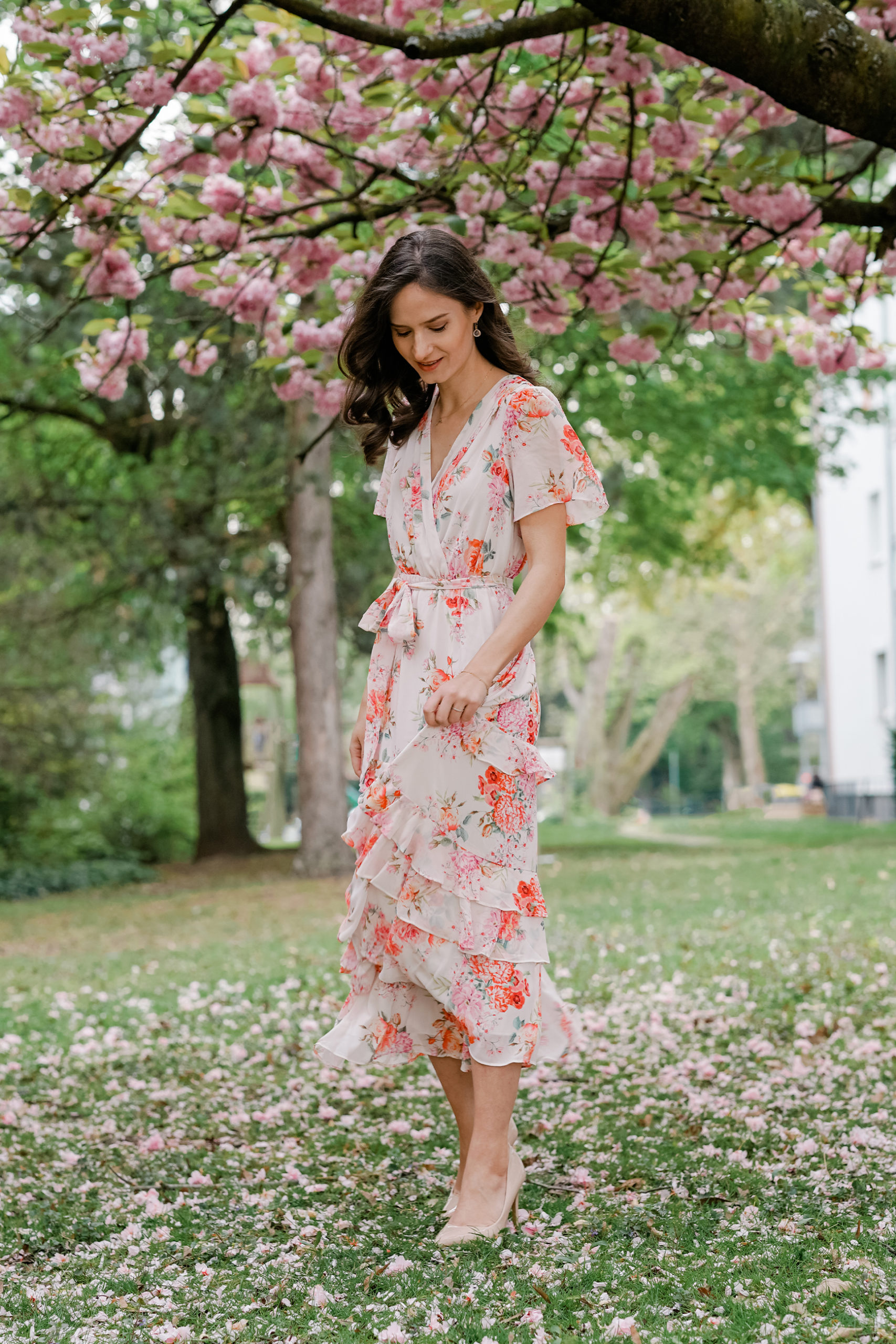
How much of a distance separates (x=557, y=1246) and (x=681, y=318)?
3.48 metres

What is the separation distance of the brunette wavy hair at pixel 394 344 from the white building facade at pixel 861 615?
2068 centimetres

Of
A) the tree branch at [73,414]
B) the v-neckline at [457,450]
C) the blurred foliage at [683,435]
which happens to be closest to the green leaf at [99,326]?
the v-neckline at [457,450]

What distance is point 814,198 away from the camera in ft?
15.9

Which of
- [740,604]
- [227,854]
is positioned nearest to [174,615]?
[227,854]

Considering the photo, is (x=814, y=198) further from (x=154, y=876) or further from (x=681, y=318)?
(x=154, y=876)

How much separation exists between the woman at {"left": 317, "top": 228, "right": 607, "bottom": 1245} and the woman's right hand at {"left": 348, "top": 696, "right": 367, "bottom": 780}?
0.08m

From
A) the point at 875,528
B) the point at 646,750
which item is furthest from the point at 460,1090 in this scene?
the point at 646,750

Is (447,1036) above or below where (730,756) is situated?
below

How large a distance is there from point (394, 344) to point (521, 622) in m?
0.80

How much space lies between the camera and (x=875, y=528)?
2716 centimetres

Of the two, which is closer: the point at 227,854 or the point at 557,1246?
the point at 557,1246

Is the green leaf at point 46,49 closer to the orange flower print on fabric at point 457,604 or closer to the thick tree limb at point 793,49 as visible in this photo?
the thick tree limb at point 793,49

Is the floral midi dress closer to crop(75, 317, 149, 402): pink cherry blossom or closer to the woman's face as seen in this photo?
the woman's face

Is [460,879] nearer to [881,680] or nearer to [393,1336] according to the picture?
[393,1336]
